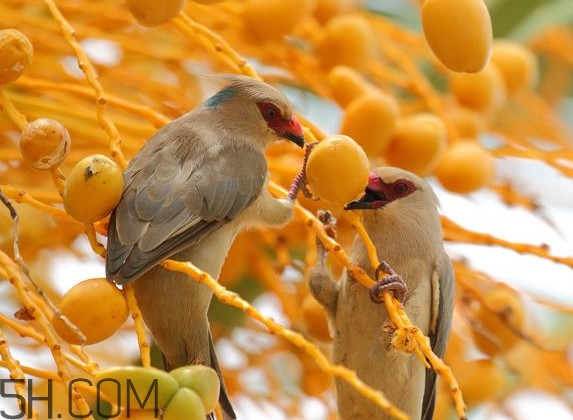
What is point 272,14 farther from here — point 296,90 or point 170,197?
point 296,90

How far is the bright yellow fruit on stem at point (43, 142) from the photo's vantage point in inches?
38.1

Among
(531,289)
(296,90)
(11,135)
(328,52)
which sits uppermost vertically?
(328,52)

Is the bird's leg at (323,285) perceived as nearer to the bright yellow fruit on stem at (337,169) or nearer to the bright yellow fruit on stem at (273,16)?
the bright yellow fruit on stem at (273,16)

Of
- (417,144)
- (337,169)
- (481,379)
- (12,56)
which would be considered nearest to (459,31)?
(337,169)

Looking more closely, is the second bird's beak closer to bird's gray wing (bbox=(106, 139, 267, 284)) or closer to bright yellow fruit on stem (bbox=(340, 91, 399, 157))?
bright yellow fruit on stem (bbox=(340, 91, 399, 157))

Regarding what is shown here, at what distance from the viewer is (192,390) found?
835 mm

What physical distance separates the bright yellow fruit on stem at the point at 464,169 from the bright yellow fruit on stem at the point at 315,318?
0.21 m

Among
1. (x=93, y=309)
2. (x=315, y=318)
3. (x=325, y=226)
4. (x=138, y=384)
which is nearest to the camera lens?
(x=138, y=384)

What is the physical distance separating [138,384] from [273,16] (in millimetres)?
616

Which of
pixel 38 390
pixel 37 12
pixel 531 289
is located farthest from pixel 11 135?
pixel 531 289

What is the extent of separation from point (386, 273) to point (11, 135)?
0.55 m

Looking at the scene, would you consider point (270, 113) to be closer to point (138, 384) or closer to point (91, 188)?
point (91, 188)

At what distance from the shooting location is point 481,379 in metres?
1.50

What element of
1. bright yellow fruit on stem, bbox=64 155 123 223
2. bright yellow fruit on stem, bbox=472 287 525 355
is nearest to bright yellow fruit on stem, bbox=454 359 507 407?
bright yellow fruit on stem, bbox=472 287 525 355
